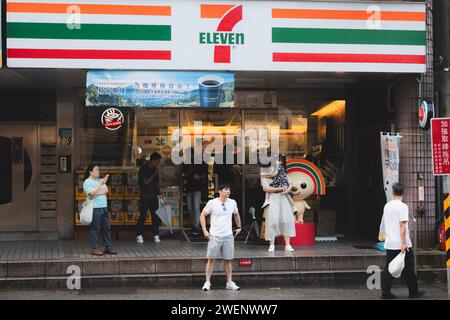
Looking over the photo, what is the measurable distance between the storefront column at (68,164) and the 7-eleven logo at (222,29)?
4.07 m

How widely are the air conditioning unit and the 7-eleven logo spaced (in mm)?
2991

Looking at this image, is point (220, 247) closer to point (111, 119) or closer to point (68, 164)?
point (111, 119)

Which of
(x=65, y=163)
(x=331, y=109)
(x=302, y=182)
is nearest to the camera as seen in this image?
(x=302, y=182)

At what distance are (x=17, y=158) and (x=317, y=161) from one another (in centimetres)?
731

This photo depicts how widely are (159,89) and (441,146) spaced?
5385 mm

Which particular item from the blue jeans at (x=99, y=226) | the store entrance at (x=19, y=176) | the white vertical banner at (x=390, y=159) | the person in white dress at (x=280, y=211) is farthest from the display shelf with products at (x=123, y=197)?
the white vertical banner at (x=390, y=159)

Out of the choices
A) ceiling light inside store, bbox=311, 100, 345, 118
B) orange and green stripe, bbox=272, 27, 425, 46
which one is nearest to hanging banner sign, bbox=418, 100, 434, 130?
orange and green stripe, bbox=272, 27, 425, 46

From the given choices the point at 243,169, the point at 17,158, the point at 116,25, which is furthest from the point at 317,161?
the point at 17,158

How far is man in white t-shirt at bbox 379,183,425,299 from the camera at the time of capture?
381 inches

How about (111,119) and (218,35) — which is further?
(111,119)

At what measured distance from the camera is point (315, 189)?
44.6ft

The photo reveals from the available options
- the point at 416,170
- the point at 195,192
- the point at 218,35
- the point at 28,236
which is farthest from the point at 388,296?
the point at 28,236

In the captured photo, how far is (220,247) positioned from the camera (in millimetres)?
10375

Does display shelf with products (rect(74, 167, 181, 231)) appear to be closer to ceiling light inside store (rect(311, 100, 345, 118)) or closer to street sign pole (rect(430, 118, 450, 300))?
ceiling light inside store (rect(311, 100, 345, 118))
